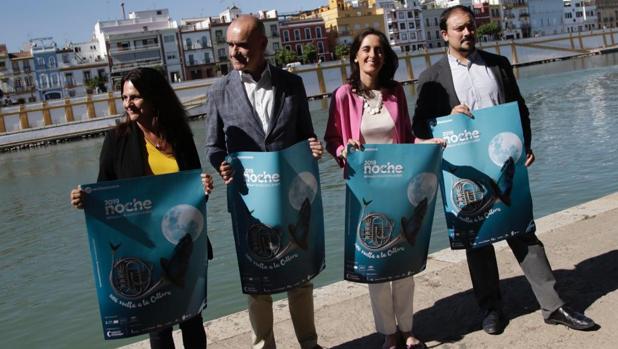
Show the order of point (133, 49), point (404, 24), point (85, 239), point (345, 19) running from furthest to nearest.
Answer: point (404, 24)
point (345, 19)
point (133, 49)
point (85, 239)

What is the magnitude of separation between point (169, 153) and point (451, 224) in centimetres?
132

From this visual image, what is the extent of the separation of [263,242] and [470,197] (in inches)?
39.2

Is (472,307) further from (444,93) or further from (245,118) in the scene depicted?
(245,118)

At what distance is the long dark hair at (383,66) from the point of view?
318 cm

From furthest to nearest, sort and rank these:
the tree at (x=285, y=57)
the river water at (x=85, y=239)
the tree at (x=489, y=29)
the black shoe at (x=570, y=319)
→ the tree at (x=489, y=29), the tree at (x=285, y=57), the river water at (x=85, y=239), the black shoe at (x=570, y=319)

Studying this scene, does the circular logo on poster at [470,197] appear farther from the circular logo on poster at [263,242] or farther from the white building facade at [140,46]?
the white building facade at [140,46]

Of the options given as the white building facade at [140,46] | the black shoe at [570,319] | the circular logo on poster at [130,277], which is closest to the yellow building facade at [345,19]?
the white building facade at [140,46]

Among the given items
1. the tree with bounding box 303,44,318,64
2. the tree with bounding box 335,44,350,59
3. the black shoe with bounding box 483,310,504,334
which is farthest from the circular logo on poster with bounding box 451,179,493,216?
the tree with bounding box 303,44,318,64

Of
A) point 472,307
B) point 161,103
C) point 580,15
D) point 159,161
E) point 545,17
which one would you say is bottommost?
point 472,307

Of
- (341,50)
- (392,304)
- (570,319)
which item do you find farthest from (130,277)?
(341,50)

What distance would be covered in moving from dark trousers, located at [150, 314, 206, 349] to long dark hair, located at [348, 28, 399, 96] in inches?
47.5

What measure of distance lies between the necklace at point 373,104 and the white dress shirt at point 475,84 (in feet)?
1.36

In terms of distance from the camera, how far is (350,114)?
10.5 feet

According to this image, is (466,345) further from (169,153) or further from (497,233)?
(169,153)
